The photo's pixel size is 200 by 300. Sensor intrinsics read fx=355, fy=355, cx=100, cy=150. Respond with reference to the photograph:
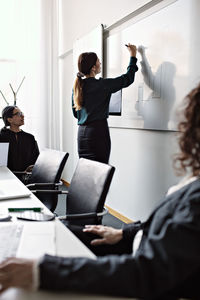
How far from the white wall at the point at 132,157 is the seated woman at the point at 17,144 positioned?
0.88 m

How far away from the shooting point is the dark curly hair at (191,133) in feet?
2.84

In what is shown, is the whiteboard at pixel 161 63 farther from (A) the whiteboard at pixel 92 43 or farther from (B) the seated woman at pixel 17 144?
(B) the seated woman at pixel 17 144

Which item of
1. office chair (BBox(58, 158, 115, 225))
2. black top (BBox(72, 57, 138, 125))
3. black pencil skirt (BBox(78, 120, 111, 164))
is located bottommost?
office chair (BBox(58, 158, 115, 225))

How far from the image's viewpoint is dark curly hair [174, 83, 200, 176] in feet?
2.84

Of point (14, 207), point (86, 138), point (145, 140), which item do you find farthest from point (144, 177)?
point (14, 207)

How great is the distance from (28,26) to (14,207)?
14.9 ft

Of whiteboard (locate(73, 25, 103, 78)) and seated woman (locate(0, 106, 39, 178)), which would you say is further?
whiteboard (locate(73, 25, 103, 78))

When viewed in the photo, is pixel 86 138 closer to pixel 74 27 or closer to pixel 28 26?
pixel 74 27

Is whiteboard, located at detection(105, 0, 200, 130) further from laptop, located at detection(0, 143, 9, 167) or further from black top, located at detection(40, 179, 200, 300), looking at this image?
black top, located at detection(40, 179, 200, 300)

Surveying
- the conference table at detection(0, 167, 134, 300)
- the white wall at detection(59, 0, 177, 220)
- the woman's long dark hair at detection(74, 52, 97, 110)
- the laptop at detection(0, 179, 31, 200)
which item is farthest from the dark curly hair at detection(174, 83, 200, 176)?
the woman's long dark hair at detection(74, 52, 97, 110)

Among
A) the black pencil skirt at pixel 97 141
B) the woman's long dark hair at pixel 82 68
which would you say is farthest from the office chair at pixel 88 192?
the woman's long dark hair at pixel 82 68

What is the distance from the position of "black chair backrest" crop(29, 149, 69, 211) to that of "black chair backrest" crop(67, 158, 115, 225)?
38cm

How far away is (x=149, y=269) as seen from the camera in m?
0.76

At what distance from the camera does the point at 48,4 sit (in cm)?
541
